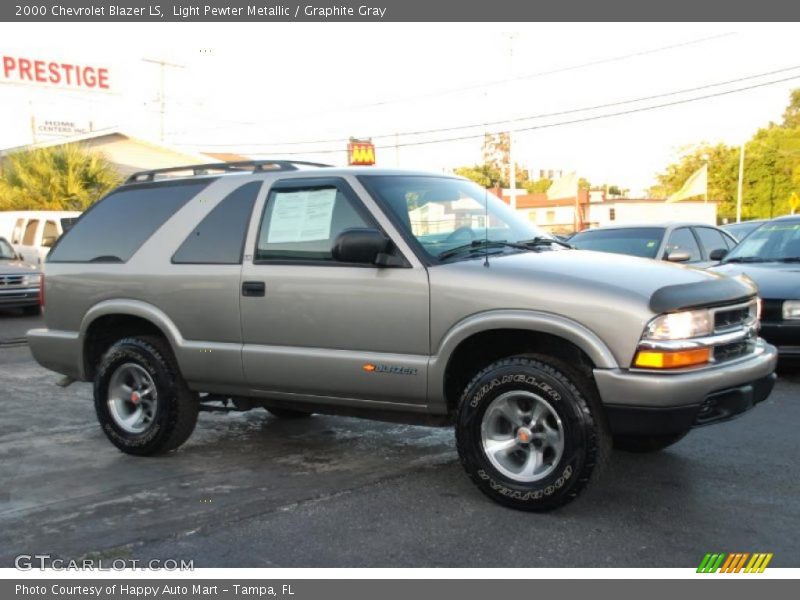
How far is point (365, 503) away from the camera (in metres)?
4.55

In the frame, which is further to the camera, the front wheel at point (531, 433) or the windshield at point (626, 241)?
the windshield at point (626, 241)

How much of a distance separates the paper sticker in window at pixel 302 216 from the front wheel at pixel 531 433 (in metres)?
1.44

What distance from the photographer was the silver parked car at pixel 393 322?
13.6 ft

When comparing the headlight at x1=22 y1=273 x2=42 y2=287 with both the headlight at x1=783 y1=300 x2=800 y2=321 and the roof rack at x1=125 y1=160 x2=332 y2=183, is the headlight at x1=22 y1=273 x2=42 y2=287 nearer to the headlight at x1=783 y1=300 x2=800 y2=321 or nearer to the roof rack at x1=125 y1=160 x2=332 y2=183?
the roof rack at x1=125 y1=160 x2=332 y2=183

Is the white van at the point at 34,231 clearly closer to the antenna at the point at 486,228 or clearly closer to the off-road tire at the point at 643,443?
the antenna at the point at 486,228

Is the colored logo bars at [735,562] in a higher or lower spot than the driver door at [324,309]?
lower

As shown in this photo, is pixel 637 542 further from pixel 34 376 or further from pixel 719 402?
pixel 34 376

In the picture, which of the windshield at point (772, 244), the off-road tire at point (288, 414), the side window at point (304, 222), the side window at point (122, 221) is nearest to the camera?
the side window at point (304, 222)

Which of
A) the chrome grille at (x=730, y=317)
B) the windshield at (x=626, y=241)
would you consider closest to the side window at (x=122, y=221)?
the chrome grille at (x=730, y=317)

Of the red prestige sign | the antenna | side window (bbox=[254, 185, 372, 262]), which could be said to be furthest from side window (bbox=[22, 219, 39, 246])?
the red prestige sign

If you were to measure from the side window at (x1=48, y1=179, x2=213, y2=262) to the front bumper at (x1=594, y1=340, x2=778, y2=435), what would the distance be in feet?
10.4

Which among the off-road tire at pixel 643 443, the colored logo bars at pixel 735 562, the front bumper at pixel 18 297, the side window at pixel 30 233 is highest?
the side window at pixel 30 233

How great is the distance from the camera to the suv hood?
7707 mm
